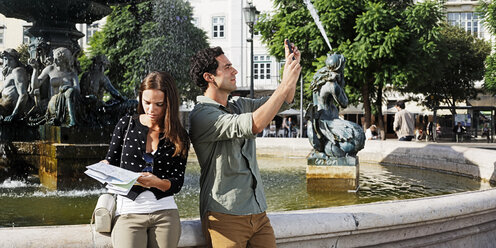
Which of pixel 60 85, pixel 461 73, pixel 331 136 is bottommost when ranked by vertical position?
pixel 331 136

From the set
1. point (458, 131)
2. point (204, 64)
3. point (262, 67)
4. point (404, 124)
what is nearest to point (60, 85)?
point (204, 64)

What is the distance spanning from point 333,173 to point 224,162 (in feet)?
16.6

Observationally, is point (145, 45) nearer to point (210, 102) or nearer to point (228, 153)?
point (210, 102)

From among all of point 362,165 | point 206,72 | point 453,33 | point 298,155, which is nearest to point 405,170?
point 362,165

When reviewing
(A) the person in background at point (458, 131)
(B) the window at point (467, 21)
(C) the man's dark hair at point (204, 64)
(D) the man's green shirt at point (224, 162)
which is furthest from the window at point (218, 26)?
(D) the man's green shirt at point (224, 162)

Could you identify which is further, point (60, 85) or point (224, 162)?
point (60, 85)

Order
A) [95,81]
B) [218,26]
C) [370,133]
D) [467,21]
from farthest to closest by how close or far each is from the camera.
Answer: [218,26] < [467,21] < [370,133] < [95,81]

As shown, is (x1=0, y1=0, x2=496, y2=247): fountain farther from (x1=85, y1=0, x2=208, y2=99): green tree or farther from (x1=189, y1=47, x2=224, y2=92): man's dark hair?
(x1=85, y1=0, x2=208, y2=99): green tree

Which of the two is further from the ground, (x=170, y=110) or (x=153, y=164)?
(x=170, y=110)

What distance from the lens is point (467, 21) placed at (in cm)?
4162

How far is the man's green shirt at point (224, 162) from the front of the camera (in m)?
2.38

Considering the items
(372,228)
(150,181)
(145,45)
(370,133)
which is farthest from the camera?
(145,45)

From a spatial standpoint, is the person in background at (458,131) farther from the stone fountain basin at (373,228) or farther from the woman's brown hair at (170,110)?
the woman's brown hair at (170,110)

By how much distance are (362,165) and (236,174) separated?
935cm
